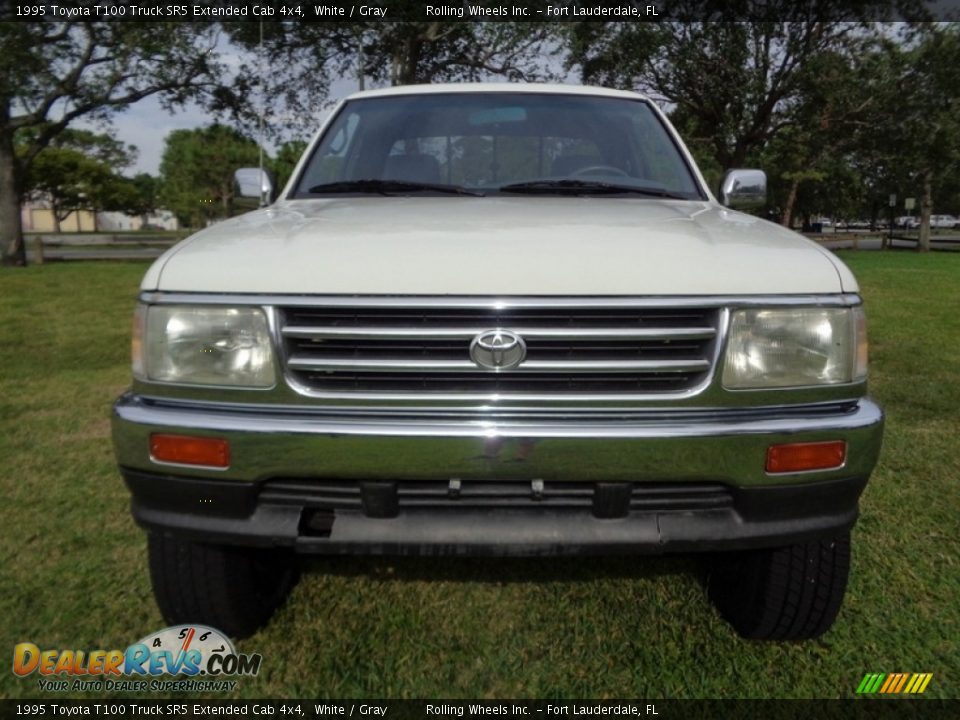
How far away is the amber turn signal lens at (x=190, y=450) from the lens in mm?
1853

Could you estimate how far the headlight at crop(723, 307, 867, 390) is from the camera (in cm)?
186

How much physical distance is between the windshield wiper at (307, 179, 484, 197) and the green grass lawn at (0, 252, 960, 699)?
142 cm

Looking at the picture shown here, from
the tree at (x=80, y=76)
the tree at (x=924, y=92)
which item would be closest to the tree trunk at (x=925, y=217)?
the tree at (x=924, y=92)

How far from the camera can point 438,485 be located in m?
1.89

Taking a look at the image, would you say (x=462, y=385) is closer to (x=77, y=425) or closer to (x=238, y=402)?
(x=238, y=402)

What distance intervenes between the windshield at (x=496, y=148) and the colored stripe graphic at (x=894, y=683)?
1.74m

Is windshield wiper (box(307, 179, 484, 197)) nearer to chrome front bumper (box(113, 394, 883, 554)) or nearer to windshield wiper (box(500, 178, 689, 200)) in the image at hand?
windshield wiper (box(500, 178, 689, 200))

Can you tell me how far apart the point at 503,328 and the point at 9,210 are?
71.1 ft

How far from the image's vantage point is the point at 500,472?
1.82 metres

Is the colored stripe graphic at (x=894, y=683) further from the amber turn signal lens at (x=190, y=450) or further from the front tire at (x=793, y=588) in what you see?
the amber turn signal lens at (x=190, y=450)

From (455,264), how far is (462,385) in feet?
0.98

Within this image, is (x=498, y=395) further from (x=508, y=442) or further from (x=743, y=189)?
(x=743, y=189)

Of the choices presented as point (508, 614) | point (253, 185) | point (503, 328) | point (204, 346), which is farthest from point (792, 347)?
point (253, 185)

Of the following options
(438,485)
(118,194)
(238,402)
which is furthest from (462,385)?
(118,194)
